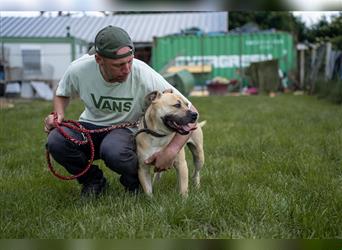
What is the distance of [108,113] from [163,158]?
560mm

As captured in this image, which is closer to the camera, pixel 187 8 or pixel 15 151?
pixel 187 8

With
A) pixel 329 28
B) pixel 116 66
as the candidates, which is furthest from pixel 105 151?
pixel 329 28

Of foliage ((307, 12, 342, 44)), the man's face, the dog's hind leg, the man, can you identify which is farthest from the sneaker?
foliage ((307, 12, 342, 44))

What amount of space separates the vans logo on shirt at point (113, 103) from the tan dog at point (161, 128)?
0.14 meters

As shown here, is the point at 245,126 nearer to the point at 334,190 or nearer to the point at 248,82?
the point at 334,190

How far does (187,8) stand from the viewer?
3.50 feet

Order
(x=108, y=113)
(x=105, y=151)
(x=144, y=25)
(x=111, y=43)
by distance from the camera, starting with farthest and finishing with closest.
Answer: (x=144, y=25), (x=108, y=113), (x=105, y=151), (x=111, y=43)

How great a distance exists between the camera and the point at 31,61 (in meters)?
16.6

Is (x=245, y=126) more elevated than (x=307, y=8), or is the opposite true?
(x=307, y=8)

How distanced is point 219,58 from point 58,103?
17.9m

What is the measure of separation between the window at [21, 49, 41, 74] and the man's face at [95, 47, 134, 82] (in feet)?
46.0

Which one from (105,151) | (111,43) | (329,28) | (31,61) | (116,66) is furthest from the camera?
(31,61)

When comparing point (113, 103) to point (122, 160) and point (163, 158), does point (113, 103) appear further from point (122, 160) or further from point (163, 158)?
point (163, 158)

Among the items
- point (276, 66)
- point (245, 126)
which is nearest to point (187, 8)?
point (245, 126)
